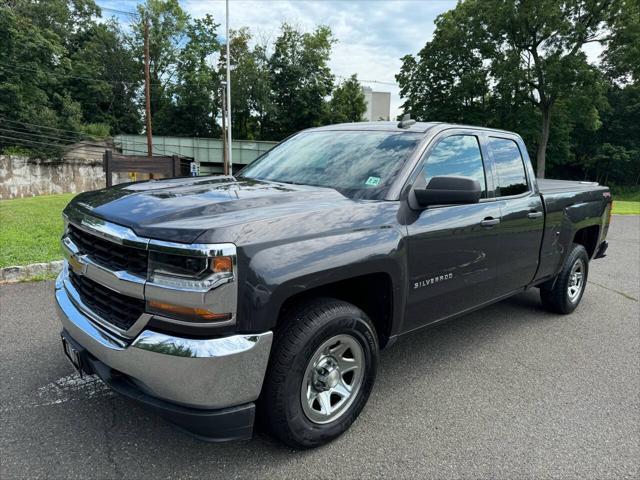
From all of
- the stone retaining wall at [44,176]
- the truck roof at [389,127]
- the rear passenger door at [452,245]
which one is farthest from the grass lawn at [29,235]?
the stone retaining wall at [44,176]

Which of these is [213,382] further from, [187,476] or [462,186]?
[462,186]

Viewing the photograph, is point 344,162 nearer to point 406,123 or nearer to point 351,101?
point 406,123

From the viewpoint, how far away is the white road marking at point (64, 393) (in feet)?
9.43

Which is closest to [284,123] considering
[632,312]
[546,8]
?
[546,8]

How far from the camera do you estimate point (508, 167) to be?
398 cm

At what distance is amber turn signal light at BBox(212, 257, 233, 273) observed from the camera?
1999mm

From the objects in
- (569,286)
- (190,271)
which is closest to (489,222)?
(569,286)

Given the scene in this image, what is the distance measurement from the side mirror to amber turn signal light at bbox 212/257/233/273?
4.53ft

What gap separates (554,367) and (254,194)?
9.49ft

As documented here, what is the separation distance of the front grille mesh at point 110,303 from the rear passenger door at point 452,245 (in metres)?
1.61

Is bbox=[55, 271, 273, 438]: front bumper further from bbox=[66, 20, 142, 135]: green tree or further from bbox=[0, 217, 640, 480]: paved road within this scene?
bbox=[66, 20, 142, 135]: green tree

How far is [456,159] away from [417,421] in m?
1.93

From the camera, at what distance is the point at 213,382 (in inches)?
79.6

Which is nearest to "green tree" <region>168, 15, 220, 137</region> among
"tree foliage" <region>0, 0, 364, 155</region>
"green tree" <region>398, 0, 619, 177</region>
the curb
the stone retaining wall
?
"tree foliage" <region>0, 0, 364, 155</region>
